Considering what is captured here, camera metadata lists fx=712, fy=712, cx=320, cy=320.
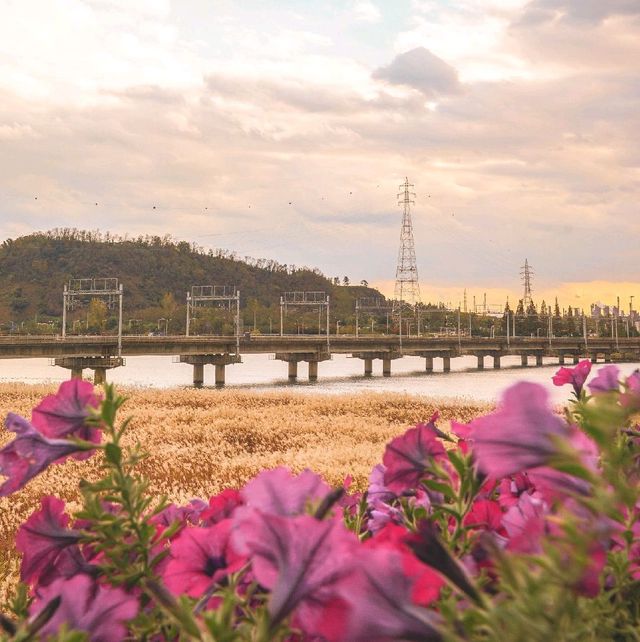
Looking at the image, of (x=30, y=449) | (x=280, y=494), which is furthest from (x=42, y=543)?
(x=280, y=494)

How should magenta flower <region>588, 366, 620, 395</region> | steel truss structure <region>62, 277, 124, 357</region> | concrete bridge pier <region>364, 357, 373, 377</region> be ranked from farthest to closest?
concrete bridge pier <region>364, 357, 373, 377</region>
steel truss structure <region>62, 277, 124, 357</region>
magenta flower <region>588, 366, 620, 395</region>

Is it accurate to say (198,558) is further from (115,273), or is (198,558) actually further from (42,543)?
(115,273)

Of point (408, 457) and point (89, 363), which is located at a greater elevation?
point (408, 457)

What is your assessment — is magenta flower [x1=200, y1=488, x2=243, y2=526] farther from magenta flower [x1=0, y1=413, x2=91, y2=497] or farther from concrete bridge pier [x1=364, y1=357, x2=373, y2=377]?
concrete bridge pier [x1=364, y1=357, x2=373, y2=377]

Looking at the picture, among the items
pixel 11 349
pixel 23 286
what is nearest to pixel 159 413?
pixel 11 349

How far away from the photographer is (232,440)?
16.5 m

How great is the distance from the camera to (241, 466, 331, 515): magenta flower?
95 centimetres

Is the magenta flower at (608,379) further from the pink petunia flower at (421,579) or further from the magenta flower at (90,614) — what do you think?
the magenta flower at (90,614)

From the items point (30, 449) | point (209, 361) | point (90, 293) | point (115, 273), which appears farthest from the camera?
point (115, 273)

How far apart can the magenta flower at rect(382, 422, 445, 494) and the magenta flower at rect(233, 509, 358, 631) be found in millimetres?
699

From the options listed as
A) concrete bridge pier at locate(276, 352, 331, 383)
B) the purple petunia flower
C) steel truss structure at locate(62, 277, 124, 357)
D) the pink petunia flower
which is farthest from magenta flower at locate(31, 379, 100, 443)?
concrete bridge pier at locate(276, 352, 331, 383)

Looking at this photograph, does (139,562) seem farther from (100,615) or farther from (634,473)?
(634,473)

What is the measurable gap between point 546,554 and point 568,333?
188096 mm

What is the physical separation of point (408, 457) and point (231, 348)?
67.0 m
